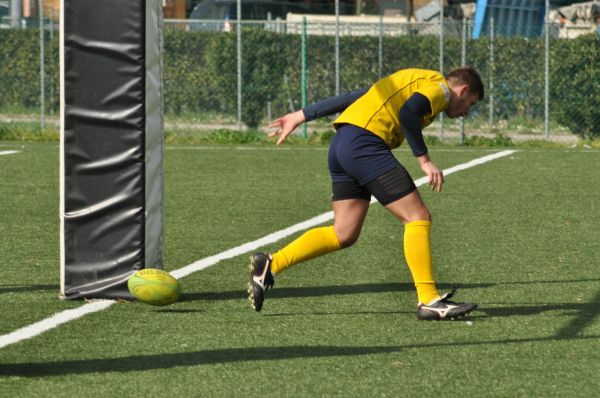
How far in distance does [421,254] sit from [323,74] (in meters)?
17.9

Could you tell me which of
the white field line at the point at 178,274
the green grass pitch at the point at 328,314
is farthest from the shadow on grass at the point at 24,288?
the white field line at the point at 178,274

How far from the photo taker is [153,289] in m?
8.27

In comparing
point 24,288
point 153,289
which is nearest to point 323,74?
point 24,288

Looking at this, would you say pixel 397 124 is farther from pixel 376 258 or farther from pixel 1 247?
pixel 1 247

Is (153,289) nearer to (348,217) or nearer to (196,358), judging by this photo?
(348,217)

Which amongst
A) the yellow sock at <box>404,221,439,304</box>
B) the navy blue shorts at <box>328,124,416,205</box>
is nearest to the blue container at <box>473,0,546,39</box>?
the navy blue shorts at <box>328,124,416,205</box>

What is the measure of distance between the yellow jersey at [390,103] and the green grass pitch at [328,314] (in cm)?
108

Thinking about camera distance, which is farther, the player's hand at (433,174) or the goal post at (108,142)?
the goal post at (108,142)

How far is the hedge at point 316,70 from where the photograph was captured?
968 inches

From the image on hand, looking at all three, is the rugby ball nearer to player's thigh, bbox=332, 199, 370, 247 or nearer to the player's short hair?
player's thigh, bbox=332, 199, 370, 247

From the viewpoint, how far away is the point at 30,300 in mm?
8719

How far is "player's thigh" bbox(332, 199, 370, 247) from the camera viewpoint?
8492mm

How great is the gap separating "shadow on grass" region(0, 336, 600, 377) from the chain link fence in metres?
17.1

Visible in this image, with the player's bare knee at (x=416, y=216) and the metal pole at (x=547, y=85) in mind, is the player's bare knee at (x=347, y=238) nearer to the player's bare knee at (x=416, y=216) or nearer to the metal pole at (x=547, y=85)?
the player's bare knee at (x=416, y=216)
